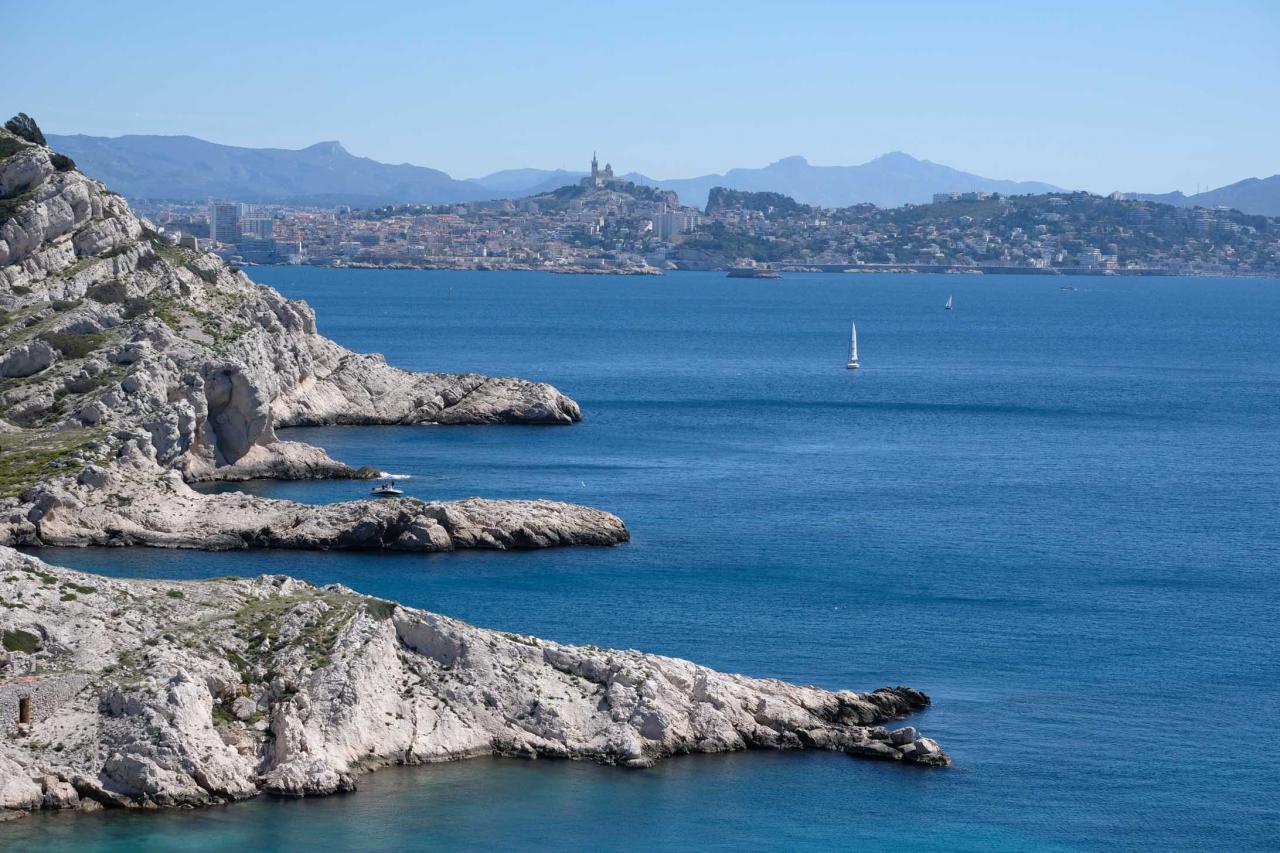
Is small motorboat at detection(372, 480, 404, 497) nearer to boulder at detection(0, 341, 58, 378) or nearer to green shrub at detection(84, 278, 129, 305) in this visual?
boulder at detection(0, 341, 58, 378)

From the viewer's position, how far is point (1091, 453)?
88688mm

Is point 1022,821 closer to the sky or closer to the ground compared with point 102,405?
closer to the ground

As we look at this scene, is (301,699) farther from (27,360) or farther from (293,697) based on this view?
(27,360)

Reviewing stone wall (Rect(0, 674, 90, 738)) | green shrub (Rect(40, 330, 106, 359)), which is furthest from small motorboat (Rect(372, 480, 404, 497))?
stone wall (Rect(0, 674, 90, 738))

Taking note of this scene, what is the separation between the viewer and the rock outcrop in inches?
1342

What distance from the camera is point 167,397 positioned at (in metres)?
71.5

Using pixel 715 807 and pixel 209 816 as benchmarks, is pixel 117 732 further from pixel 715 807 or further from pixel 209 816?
pixel 715 807

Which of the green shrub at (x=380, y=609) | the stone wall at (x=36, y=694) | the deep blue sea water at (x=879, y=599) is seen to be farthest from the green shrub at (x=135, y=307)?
the stone wall at (x=36, y=694)

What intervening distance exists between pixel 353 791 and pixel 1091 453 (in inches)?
2389

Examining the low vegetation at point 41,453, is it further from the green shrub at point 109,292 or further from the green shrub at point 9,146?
the green shrub at point 9,146

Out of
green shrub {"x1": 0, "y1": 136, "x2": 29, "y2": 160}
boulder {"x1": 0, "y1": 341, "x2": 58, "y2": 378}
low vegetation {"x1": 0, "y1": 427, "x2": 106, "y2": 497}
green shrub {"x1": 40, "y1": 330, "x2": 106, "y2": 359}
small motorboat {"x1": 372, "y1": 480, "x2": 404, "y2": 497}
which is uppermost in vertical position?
green shrub {"x1": 0, "y1": 136, "x2": 29, "y2": 160}

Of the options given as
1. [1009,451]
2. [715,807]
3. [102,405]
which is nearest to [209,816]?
[715,807]

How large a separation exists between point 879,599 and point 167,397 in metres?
32.0

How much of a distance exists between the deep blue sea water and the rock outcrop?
0.61m
